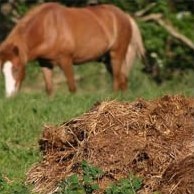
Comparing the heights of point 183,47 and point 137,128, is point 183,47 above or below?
below

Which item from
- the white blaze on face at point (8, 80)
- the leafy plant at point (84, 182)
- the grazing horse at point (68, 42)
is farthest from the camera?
the grazing horse at point (68, 42)

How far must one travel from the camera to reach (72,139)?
261 inches

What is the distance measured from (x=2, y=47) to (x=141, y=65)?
22.5ft

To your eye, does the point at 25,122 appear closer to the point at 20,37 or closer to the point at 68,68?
the point at 20,37

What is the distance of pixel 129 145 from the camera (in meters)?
6.27

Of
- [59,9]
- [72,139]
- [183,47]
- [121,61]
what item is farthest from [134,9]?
[72,139]

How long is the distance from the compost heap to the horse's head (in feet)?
23.7

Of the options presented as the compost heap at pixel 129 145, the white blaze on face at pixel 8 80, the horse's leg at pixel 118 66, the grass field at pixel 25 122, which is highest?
the compost heap at pixel 129 145

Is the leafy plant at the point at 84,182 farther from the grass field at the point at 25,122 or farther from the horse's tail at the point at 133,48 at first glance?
the horse's tail at the point at 133,48

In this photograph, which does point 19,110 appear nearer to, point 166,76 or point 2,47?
point 2,47

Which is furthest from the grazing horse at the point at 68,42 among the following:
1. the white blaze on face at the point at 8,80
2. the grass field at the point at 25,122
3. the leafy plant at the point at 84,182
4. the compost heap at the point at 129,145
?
the leafy plant at the point at 84,182

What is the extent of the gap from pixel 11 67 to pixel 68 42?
5.42ft

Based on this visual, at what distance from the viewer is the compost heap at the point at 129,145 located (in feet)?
19.6

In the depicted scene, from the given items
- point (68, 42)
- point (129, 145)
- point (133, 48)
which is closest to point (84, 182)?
point (129, 145)
